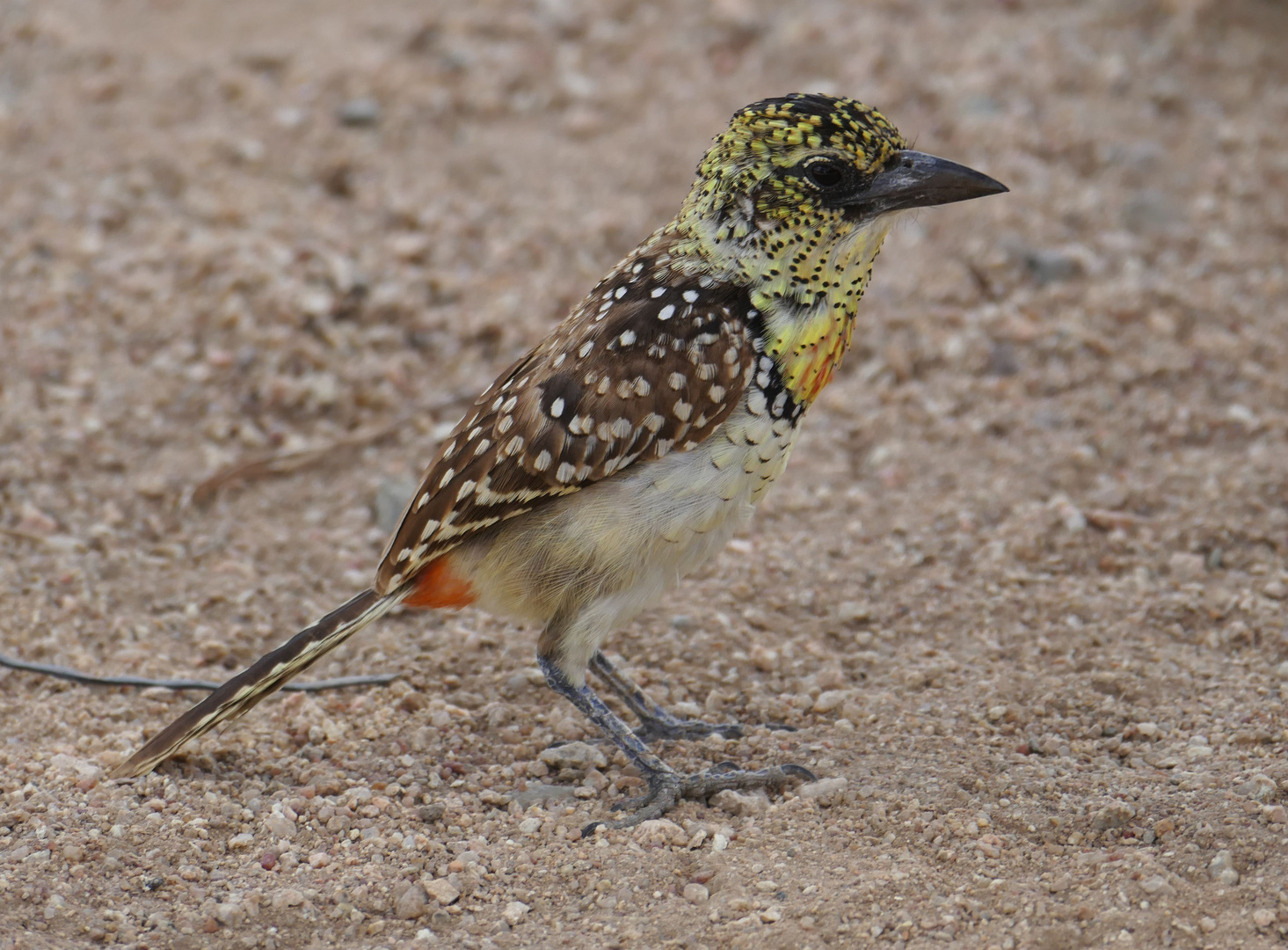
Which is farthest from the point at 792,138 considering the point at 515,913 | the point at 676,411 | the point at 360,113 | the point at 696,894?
the point at 360,113

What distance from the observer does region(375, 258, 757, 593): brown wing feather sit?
3.95 metres

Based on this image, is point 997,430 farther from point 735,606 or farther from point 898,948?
point 898,948

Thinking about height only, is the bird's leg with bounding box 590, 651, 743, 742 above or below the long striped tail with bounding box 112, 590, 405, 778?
below

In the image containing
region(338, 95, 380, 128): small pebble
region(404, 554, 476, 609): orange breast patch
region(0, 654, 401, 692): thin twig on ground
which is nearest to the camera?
region(404, 554, 476, 609): orange breast patch

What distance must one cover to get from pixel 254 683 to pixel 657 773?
1166mm

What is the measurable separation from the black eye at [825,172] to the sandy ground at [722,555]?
5.36 ft

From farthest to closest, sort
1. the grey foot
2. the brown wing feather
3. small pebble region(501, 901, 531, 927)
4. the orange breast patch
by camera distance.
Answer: the orange breast patch
the grey foot
the brown wing feather
small pebble region(501, 901, 531, 927)

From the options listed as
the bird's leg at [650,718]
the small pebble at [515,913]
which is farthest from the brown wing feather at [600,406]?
the small pebble at [515,913]

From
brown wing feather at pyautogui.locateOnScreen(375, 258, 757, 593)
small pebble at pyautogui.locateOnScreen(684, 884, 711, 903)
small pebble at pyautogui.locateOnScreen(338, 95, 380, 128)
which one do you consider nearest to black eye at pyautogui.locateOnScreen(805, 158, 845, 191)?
brown wing feather at pyautogui.locateOnScreen(375, 258, 757, 593)

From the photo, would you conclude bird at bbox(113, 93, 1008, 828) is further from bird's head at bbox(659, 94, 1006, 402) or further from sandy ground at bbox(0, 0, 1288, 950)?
sandy ground at bbox(0, 0, 1288, 950)

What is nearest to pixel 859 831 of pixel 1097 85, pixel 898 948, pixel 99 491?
pixel 898 948

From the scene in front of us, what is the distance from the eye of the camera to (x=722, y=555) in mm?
5422

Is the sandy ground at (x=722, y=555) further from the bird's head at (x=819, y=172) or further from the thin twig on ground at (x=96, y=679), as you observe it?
the bird's head at (x=819, y=172)

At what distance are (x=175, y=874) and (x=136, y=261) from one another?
12.5 feet
